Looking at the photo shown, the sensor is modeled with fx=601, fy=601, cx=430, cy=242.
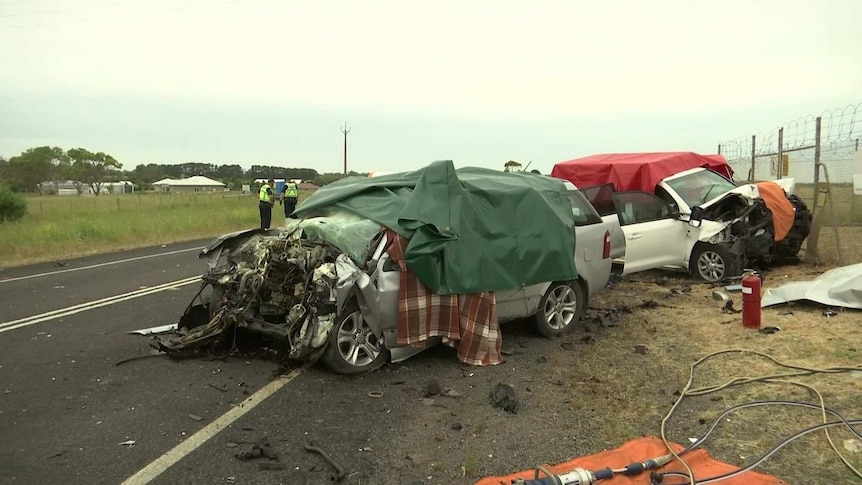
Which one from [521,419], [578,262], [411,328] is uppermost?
[578,262]

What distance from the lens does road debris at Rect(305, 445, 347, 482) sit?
135 inches

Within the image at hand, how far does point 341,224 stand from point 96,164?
94.1 metres

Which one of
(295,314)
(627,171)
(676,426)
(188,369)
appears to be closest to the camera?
(676,426)

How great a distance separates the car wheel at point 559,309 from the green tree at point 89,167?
8828 centimetres

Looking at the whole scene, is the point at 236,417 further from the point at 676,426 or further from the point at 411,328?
the point at 676,426

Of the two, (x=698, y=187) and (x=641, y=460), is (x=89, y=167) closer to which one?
(x=698, y=187)

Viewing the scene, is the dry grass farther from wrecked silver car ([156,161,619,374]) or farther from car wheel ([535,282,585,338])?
wrecked silver car ([156,161,619,374])

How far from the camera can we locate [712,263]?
9.70m

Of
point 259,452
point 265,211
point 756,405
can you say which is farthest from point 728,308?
point 265,211

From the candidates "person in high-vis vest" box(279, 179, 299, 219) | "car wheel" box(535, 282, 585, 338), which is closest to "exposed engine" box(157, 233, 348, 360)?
"car wheel" box(535, 282, 585, 338)

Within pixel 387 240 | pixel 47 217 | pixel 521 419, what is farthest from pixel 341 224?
pixel 47 217

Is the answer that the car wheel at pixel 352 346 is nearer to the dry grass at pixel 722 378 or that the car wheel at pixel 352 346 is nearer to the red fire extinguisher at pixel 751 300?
the dry grass at pixel 722 378

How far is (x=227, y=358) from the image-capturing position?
5605mm

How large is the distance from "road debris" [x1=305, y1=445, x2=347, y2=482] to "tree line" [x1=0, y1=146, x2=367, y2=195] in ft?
165
